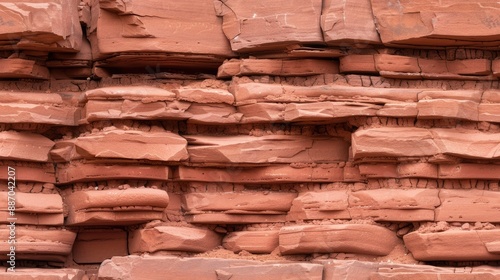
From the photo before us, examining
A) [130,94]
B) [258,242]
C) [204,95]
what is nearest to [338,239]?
[258,242]

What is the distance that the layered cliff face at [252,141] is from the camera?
11047mm

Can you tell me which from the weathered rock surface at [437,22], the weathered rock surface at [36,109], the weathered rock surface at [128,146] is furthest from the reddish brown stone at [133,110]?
the weathered rock surface at [437,22]

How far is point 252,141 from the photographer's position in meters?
11.3

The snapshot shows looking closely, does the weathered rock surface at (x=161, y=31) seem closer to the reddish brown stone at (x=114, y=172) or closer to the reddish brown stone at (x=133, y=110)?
the reddish brown stone at (x=133, y=110)

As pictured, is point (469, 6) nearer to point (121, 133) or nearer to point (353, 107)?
point (353, 107)

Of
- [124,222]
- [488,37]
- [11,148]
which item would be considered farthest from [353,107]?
[11,148]

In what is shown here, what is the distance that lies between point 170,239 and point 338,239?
134cm

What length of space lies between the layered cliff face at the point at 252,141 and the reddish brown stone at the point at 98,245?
0.01m

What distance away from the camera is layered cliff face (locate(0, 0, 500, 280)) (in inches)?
435

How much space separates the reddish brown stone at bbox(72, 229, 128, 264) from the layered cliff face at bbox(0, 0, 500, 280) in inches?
0.6

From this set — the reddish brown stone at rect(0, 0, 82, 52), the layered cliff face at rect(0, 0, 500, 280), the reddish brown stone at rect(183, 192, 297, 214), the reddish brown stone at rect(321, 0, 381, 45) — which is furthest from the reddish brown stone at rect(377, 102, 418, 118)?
the reddish brown stone at rect(0, 0, 82, 52)

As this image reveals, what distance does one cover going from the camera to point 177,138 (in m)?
11.2

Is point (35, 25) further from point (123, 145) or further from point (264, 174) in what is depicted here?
point (264, 174)

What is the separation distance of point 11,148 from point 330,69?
2668 millimetres
